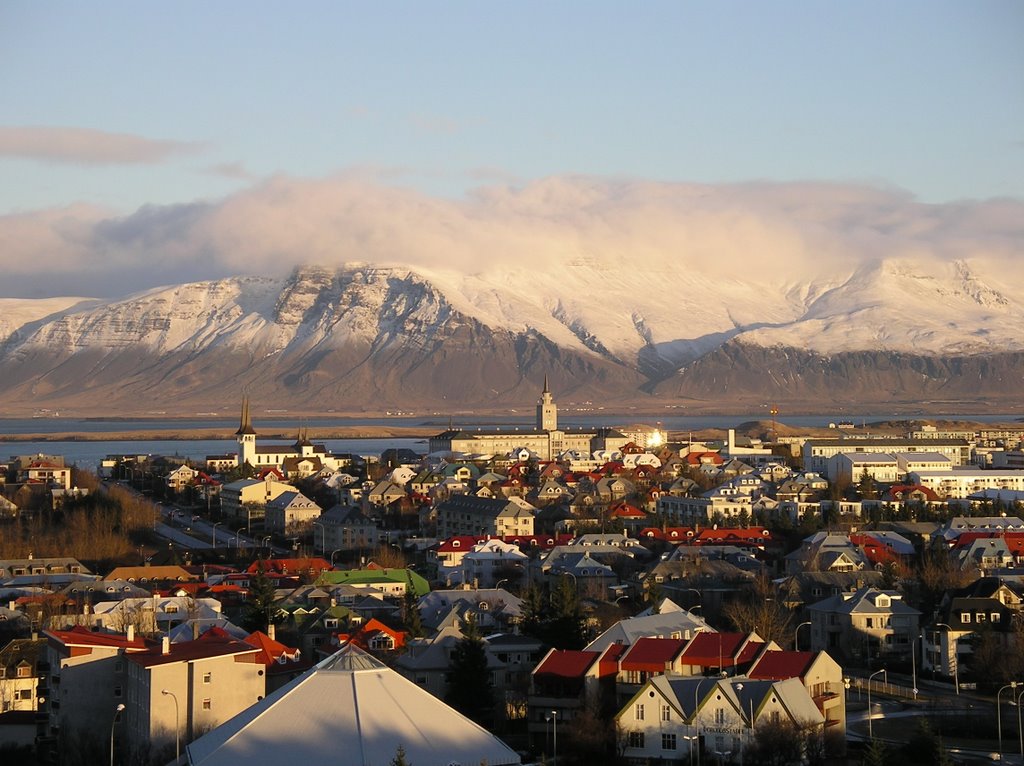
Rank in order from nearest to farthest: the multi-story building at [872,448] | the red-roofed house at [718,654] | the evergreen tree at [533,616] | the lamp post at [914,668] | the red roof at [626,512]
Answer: the red-roofed house at [718,654], the lamp post at [914,668], the evergreen tree at [533,616], the red roof at [626,512], the multi-story building at [872,448]

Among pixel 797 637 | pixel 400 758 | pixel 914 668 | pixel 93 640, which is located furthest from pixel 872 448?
pixel 400 758

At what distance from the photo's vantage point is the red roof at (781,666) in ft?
86.8

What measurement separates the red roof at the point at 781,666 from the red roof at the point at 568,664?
2.39 meters

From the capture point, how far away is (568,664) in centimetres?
2806

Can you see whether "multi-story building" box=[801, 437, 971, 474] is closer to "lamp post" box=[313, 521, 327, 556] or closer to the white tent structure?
"lamp post" box=[313, 521, 327, 556]

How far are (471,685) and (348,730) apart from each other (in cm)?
553

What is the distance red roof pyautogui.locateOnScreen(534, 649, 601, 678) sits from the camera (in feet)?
91.0

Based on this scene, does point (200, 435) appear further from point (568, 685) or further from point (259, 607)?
point (568, 685)

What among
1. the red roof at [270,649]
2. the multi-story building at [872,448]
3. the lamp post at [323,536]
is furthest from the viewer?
the multi-story building at [872,448]

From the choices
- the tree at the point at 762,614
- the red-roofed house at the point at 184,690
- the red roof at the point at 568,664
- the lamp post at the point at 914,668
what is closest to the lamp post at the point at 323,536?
the tree at the point at 762,614

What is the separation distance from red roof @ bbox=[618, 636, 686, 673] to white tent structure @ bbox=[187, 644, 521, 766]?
371cm

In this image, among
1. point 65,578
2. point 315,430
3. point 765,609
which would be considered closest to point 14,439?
point 315,430

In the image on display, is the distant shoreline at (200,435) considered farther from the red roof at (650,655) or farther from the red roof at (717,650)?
the red roof at (717,650)

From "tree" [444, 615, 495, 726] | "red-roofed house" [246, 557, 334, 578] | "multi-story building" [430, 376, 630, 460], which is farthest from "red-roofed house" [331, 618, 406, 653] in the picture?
"multi-story building" [430, 376, 630, 460]
